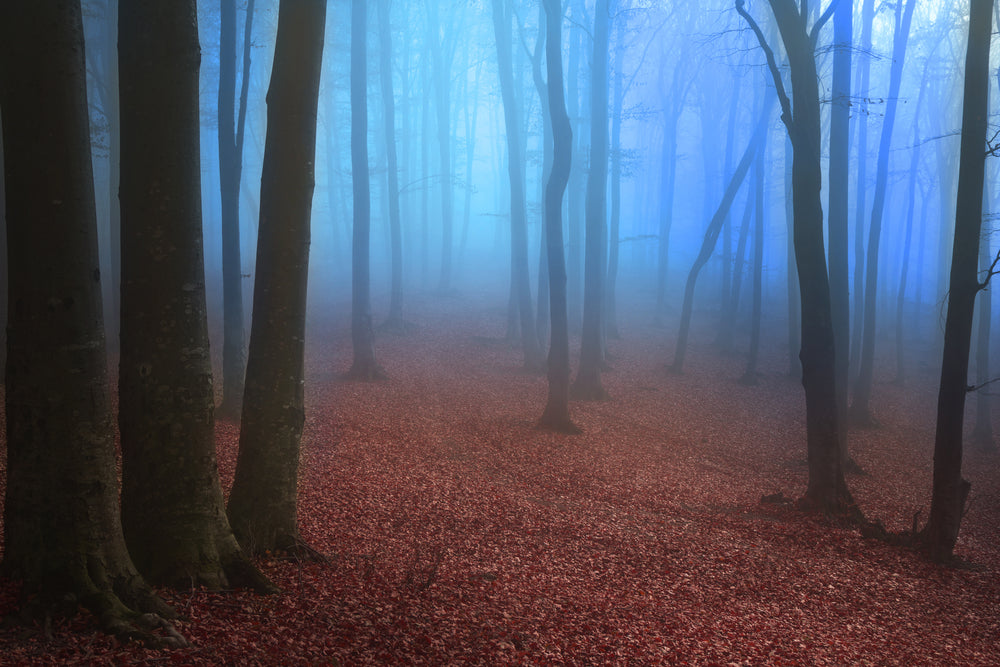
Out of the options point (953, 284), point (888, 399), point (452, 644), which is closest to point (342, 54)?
point (888, 399)

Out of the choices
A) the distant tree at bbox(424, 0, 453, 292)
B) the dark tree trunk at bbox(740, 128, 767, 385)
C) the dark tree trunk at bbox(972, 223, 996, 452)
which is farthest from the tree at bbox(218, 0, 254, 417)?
the dark tree trunk at bbox(972, 223, 996, 452)

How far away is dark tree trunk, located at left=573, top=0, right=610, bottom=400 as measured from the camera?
53.1 feet

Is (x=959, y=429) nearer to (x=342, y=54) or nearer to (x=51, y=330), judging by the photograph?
(x=51, y=330)

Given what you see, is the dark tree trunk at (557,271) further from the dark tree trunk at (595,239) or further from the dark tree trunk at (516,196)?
the dark tree trunk at (516,196)

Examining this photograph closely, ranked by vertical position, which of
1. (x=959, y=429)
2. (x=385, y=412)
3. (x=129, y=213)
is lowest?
(x=385, y=412)

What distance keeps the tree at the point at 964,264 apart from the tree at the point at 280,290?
6910mm

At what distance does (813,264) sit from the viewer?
883 cm

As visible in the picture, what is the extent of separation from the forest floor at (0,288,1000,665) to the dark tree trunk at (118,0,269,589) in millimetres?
536

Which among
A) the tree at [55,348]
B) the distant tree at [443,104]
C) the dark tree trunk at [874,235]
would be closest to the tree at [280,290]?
the tree at [55,348]

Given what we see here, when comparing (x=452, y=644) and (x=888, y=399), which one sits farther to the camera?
(x=888, y=399)

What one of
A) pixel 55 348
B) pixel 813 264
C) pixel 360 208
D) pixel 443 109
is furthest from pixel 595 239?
pixel 443 109

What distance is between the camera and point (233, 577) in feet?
15.0

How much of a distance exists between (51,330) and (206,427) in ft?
3.93

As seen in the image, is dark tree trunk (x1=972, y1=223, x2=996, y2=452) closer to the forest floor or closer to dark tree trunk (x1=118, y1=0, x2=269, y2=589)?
the forest floor
